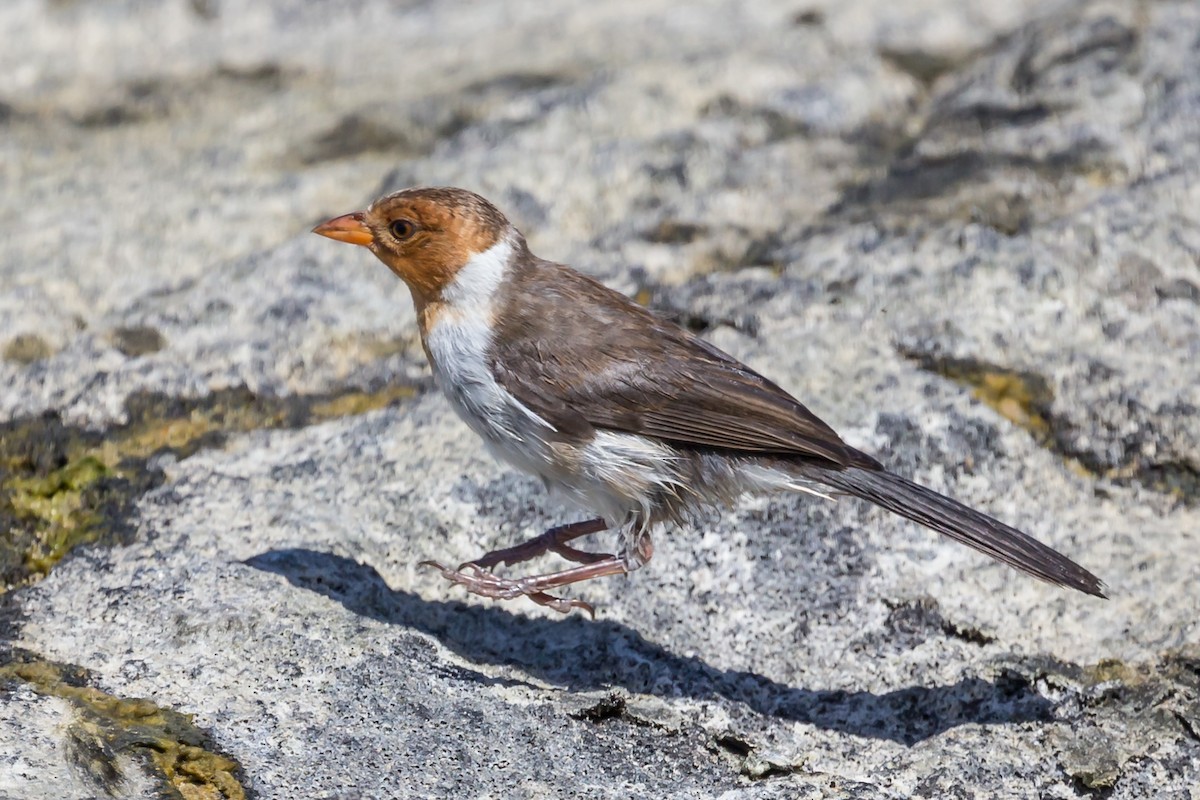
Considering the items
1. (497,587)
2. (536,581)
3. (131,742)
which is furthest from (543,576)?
(131,742)

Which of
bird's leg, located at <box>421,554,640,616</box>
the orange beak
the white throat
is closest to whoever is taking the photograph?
bird's leg, located at <box>421,554,640,616</box>

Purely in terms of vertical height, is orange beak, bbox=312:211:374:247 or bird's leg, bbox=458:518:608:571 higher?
orange beak, bbox=312:211:374:247

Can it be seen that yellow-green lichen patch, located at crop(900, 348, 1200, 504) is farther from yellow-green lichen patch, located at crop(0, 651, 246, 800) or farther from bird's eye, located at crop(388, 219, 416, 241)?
yellow-green lichen patch, located at crop(0, 651, 246, 800)

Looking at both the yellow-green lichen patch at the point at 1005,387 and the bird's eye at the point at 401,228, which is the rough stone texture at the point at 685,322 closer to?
the yellow-green lichen patch at the point at 1005,387

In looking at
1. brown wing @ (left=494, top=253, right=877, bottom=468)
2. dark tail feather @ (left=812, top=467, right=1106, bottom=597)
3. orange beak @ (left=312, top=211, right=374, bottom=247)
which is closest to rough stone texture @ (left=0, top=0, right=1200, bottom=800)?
dark tail feather @ (left=812, top=467, right=1106, bottom=597)

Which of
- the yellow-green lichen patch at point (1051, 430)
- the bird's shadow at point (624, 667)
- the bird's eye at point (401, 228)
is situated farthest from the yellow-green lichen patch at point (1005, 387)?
the bird's eye at point (401, 228)

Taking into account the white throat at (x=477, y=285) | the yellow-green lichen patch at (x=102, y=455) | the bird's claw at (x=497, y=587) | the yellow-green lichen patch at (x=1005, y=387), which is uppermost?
the white throat at (x=477, y=285)

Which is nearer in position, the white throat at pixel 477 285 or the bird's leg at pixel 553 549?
the bird's leg at pixel 553 549
